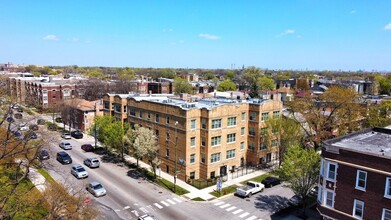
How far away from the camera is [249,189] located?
123 ft

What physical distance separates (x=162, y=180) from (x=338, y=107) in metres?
29.7

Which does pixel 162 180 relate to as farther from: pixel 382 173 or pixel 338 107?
pixel 338 107

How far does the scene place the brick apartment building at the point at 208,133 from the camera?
4247cm

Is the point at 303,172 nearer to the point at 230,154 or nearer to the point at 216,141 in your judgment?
the point at 216,141

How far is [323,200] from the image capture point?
27375 mm

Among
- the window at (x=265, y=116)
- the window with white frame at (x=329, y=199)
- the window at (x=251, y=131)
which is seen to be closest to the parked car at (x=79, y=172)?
the window at (x=251, y=131)

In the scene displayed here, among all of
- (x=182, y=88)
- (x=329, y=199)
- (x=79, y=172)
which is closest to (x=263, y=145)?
(x=329, y=199)

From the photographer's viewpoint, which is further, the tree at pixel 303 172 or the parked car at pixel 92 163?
the parked car at pixel 92 163

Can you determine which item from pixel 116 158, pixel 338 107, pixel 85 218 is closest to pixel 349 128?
pixel 338 107

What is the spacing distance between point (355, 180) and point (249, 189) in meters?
14.6

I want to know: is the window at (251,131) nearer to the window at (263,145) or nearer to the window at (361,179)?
the window at (263,145)

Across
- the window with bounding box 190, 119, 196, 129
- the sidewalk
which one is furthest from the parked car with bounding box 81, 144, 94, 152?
the window with bounding box 190, 119, 196, 129

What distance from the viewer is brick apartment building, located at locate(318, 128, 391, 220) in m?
23.5

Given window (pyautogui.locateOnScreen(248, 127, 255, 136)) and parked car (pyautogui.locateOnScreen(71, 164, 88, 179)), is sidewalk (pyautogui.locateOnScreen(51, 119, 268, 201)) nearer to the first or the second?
window (pyautogui.locateOnScreen(248, 127, 255, 136))
